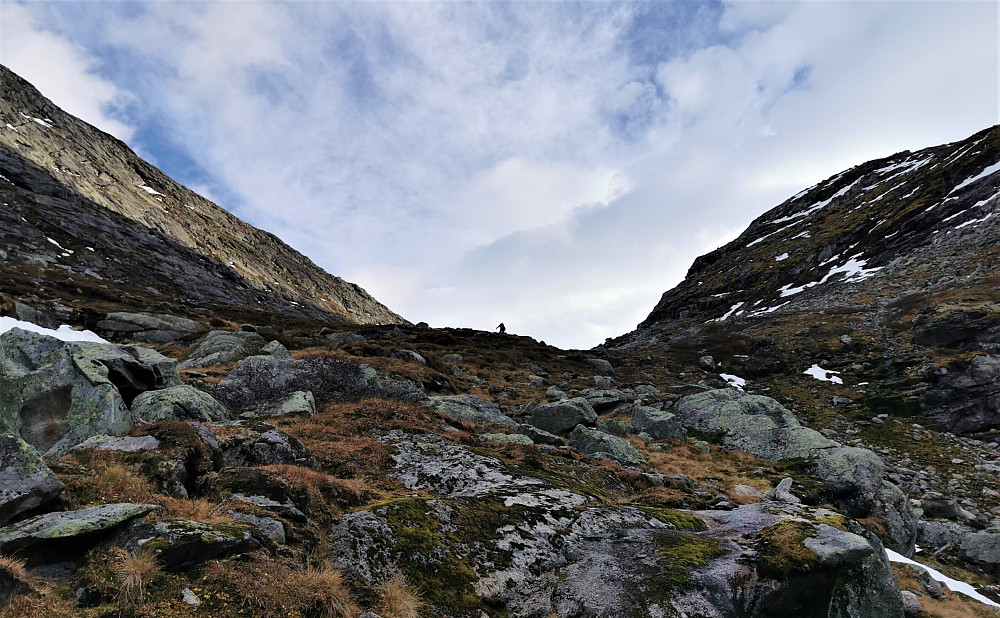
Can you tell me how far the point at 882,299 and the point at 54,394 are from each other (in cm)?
6526

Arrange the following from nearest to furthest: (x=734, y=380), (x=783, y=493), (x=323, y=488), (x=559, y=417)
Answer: (x=323, y=488), (x=783, y=493), (x=559, y=417), (x=734, y=380)

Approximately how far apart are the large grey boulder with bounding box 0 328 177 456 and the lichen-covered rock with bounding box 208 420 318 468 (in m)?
2.51

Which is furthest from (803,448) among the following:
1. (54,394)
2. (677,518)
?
(54,394)

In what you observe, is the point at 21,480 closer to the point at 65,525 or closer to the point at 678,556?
the point at 65,525

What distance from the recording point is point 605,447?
57.9ft

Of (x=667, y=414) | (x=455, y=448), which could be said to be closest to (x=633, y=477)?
(x=455, y=448)

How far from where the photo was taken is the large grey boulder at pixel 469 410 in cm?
2138

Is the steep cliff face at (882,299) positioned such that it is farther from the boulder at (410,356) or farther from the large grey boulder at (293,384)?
the large grey boulder at (293,384)

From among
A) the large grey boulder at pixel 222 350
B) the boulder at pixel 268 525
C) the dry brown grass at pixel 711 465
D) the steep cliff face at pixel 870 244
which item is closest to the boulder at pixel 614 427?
the dry brown grass at pixel 711 465

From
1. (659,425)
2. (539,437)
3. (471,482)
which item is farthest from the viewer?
(659,425)

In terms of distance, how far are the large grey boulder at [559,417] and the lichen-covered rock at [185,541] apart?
18.2 metres

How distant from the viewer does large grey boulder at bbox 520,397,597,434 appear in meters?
22.6

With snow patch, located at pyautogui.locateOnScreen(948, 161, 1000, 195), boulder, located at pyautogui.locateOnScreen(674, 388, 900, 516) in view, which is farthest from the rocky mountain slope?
snow patch, located at pyautogui.locateOnScreen(948, 161, 1000, 195)

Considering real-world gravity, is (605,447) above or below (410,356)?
below
